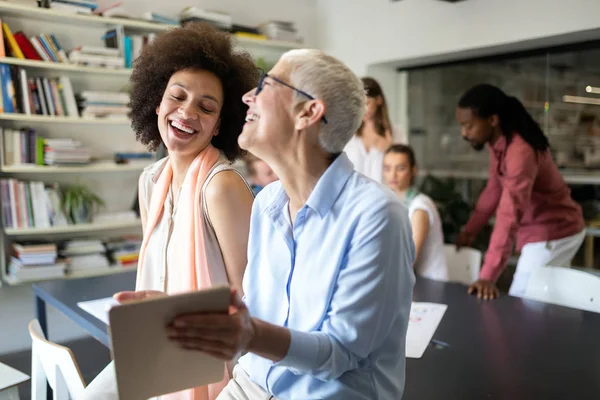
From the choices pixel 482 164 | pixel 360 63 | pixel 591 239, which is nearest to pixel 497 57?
pixel 482 164

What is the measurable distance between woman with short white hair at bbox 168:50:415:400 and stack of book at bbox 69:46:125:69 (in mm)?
2722

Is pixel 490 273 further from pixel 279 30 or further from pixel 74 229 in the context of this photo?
pixel 279 30

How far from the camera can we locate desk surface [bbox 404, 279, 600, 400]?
1.37m

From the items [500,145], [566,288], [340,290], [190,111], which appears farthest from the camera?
[500,145]

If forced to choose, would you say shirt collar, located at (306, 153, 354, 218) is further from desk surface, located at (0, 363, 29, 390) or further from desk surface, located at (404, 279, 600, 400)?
desk surface, located at (0, 363, 29, 390)

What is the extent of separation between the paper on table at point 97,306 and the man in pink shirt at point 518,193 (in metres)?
1.51

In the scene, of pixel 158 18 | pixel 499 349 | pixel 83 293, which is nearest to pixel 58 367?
pixel 83 293

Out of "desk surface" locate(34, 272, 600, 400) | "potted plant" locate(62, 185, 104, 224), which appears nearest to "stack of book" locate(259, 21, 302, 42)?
"potted plant" locate(62, 185, 104, 224)

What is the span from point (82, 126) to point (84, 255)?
2.98 feet

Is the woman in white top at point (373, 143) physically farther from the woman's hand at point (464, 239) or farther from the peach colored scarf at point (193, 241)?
the peach colored scarf at point (193, 241)

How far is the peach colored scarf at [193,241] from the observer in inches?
58.2

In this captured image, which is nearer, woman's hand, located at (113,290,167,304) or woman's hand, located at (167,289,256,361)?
woman's hand, located at (167,289,256,361)

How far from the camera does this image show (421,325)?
1.84 meters

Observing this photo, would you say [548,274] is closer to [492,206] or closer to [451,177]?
[492,206]
